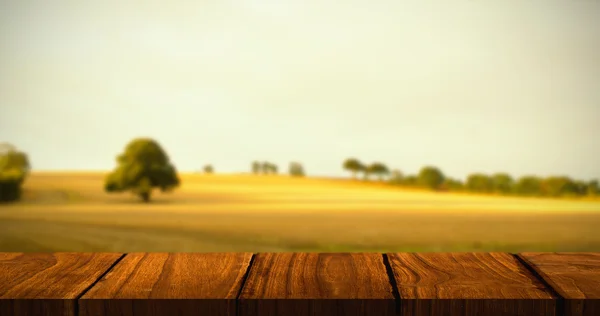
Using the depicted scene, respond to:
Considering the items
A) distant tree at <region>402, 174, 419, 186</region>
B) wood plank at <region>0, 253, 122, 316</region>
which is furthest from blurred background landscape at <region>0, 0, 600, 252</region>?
wood plank at <region>0, 253, 122, 316</region>

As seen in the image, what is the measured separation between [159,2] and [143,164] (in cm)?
119

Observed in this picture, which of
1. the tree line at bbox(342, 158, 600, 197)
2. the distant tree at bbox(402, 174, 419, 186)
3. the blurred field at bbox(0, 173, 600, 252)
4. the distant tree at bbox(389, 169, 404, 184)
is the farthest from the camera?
the distant tree at bbox(402, 174, 419, 186)

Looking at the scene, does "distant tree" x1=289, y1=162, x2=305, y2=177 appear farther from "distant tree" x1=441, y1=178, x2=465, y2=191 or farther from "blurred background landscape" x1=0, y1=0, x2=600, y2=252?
"distant tree" x1=441, y1=178, x2=465, y2=191

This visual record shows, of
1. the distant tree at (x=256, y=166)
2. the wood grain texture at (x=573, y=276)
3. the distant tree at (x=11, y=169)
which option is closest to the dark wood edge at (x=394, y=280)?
the wood grain texture at (x=573, y=276)

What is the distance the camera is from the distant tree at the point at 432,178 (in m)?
5.09

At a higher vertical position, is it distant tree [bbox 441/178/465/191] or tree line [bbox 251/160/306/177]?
tree line [bbox 251/160/306/177]

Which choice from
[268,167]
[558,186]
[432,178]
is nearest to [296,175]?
[268,167]

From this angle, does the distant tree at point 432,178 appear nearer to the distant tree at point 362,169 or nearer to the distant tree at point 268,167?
the distant tree at point 362,169

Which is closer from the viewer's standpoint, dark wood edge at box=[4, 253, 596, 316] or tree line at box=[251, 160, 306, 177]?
dark wood edge at box=[4, 253, 596, 316]

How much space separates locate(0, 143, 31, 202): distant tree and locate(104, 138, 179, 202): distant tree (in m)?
0.66

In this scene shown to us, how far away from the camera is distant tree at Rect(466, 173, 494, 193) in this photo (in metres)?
4.98
